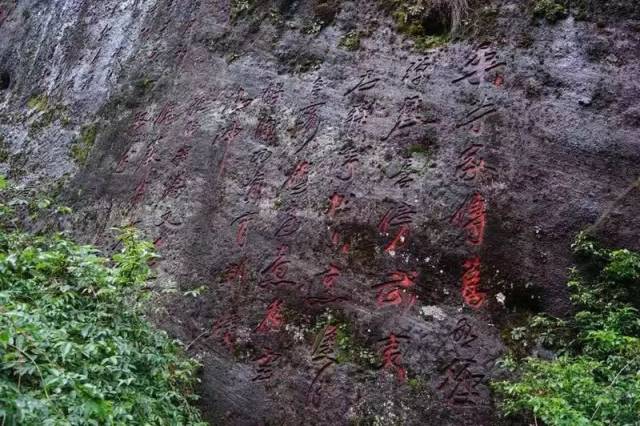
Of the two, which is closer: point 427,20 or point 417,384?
point 417,384

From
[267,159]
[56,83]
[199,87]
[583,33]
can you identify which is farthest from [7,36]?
[583,33]

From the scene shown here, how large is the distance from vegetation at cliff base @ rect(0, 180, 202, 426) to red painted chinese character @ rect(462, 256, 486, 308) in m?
1.82

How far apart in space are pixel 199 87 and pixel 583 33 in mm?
3547

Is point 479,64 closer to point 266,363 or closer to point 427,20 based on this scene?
point 427,20

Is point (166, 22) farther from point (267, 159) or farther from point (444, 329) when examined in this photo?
point (444, 329)

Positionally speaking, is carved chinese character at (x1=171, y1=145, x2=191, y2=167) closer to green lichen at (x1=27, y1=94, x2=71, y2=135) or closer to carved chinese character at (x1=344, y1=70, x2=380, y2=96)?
carved chinese character at (x1=344, y1=70, x2=380, y2=96)

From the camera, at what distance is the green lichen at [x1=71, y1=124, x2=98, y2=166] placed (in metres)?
6.48

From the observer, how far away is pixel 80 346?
2.47m

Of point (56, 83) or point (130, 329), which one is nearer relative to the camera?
point (130, 329)

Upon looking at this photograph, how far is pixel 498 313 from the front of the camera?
3.33 m

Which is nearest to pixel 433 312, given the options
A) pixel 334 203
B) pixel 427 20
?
pixel 334 203

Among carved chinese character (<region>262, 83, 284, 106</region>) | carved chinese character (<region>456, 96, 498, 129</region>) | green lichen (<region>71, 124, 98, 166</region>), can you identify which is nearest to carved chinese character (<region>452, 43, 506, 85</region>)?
carved chinese character (<region>456, 96, 498, 129</region>)

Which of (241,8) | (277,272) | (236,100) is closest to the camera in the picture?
(277,272)

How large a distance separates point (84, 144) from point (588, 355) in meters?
5.85
